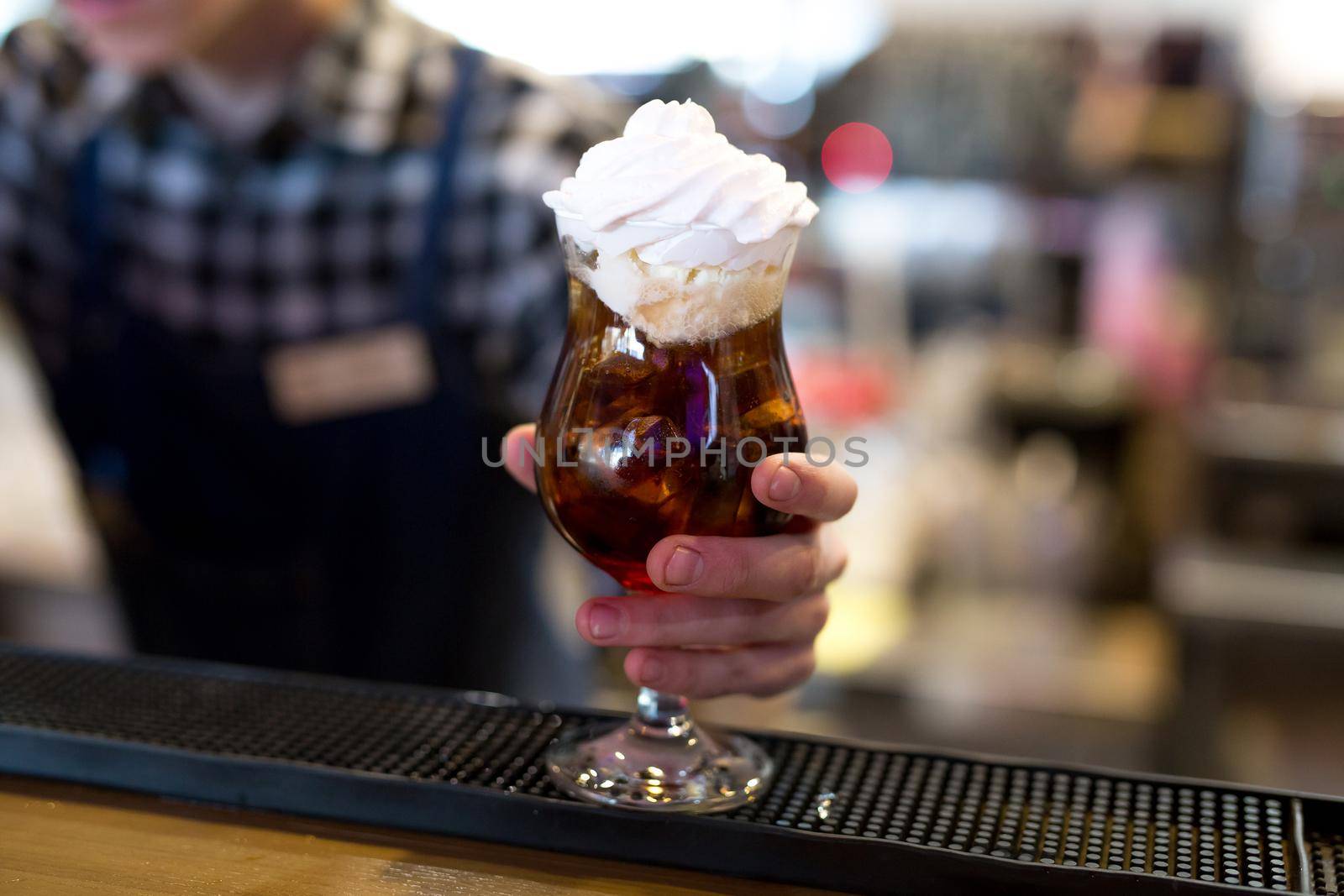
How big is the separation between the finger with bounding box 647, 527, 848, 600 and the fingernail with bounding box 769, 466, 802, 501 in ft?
0.15

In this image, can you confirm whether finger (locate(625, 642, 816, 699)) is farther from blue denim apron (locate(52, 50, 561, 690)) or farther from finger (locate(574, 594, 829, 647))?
blue denim apron (locate(52, 50, 561, 690))

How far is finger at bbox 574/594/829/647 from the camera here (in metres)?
0.81

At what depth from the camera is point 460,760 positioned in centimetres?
85

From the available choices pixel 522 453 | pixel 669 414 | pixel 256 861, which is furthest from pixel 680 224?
pixel 256 861

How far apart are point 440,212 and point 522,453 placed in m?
1.02

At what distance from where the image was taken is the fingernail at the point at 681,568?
2.50 ft

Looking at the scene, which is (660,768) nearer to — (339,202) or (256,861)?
(256,861)

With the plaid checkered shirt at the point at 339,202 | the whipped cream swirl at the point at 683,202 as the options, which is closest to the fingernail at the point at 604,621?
the whipped cream swirl at the point at 683,202

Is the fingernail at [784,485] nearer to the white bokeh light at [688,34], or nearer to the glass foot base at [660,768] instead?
the glass foot base at [660,768]

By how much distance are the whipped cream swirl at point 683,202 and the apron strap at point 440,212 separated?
1.10 meters

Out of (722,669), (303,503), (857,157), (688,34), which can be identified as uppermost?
(688,34)

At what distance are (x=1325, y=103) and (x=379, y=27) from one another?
102 inches

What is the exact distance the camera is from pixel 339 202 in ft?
6.20

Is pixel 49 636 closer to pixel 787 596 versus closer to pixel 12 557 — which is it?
pixel 12 557
